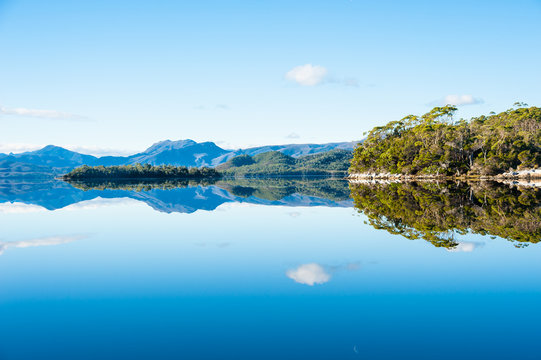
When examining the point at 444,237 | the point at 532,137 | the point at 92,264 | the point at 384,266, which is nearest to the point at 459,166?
the point at 532,137

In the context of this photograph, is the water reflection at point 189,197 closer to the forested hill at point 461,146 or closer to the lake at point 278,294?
the lake at point 278,294

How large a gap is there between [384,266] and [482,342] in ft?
18.7

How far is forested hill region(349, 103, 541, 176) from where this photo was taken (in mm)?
77125

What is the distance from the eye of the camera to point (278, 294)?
10578mm

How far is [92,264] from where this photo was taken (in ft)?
47.2

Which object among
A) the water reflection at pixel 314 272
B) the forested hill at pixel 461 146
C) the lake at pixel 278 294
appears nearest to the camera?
the lake at pixel 278 294

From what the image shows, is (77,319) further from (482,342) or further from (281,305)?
(482,342)

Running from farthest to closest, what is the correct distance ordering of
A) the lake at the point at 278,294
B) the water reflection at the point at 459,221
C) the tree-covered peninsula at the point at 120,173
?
the tree-covered peninsula at the point at 120,173
the water reflection at the point at 459,221
the lake at the point at 278,294

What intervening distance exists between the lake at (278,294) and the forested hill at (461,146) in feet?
220

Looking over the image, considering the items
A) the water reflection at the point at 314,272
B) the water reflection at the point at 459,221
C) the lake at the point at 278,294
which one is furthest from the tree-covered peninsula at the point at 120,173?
the water reflection at the point at 314,272

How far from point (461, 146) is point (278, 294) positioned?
8688 cm

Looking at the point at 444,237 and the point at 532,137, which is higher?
the point at 532,137

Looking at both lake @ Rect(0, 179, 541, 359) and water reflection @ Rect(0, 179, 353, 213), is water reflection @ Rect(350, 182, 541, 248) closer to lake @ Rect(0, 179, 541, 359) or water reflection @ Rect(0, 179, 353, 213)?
lake @ Rect(0, 179, 541, 359)

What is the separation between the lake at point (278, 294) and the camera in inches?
302
